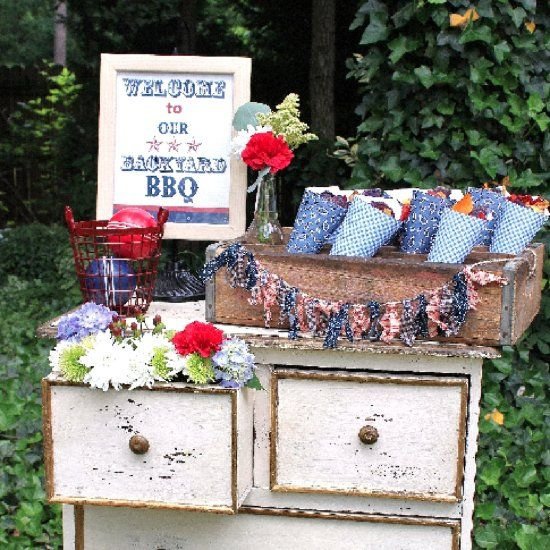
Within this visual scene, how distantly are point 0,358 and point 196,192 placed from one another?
1.80m

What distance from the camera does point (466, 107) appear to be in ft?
10.0

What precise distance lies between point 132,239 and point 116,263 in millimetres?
64

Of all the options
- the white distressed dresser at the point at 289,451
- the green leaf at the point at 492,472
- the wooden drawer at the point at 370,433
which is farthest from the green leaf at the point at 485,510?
the wooden drawer at the point at 370,433

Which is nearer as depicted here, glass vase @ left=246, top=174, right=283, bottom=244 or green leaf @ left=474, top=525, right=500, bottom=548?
glass vase @ left=246, top=174, right=283, bottom=244

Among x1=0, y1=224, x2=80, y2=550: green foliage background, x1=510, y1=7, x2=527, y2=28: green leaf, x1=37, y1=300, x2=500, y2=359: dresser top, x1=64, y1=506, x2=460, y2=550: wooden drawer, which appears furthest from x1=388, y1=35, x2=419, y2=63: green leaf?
x1=0, y1=224, x2=80, y2=550: green foliage background

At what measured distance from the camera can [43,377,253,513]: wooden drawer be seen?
182 cm

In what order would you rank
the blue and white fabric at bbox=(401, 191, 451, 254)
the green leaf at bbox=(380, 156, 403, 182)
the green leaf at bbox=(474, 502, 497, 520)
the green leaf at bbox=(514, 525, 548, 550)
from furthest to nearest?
the green leaf at bbox=(380, 156, 403, 182) < the green leaf at bbox=(474, 502, 497, 520) < the green leaf at bbox=(514, 525, 548, 550) < the blue and white fabric at bbox=(401, 191, 451, 254)

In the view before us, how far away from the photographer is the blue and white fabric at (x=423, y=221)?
1997 millimetres

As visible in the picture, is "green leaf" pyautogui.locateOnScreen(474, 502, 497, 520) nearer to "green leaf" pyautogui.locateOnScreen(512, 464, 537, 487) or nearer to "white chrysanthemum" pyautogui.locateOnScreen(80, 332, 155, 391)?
"green leaf" pyautogui.locateOnScreen(512, 464, 537, 487)

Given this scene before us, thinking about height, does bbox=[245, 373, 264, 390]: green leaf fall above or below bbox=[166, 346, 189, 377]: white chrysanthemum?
below

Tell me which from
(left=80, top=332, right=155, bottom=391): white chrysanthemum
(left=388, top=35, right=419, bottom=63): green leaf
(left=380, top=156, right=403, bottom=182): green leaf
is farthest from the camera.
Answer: (left=380, top=156, right=403, bottom=182): green leaf

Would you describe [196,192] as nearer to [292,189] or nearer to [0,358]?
[0,358]

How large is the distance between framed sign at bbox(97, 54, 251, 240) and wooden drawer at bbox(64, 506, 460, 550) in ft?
2.34

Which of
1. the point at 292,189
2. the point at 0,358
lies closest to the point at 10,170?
the point at 292,189
